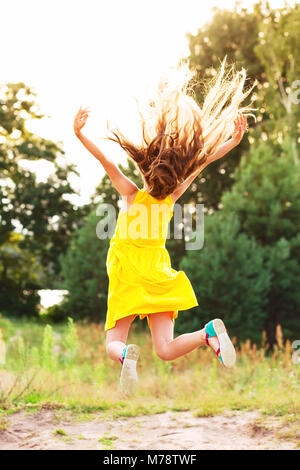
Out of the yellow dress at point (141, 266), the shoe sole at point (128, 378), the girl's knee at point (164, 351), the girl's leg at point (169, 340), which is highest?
the yellow dress at point (141, 266)

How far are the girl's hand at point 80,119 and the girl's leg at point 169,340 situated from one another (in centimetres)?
132

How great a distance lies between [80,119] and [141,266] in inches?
40.2

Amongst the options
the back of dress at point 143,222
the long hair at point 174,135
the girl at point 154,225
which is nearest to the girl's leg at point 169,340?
the girl at point 154,225

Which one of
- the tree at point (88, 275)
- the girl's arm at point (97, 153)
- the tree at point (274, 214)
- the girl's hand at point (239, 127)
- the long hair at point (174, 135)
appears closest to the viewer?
the girl's arm at point (97, 153)

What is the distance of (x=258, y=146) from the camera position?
17.3 m

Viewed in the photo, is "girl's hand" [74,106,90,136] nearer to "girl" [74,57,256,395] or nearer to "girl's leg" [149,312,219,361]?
"girl" [74,57,256,395]

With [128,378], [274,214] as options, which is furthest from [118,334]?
[274,214]

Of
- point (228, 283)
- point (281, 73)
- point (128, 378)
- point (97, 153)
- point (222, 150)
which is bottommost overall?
point (128, 378)

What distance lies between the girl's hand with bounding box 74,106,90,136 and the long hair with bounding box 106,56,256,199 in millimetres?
303

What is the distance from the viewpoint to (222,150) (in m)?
4.20

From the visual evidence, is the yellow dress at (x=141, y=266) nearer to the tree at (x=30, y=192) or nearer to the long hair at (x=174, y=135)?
the long hair at (x=174, y=135)

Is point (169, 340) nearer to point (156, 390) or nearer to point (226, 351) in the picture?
point (226, 351)

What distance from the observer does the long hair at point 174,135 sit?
153 inches

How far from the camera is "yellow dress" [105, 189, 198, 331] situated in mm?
3828
